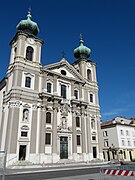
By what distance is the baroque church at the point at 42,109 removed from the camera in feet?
84.3

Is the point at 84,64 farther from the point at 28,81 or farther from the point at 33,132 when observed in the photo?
the point at 33,132

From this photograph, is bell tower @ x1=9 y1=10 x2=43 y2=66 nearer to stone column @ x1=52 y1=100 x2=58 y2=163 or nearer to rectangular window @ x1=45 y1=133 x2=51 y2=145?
stone column @ x1=52 y1=100 x2=58 y2=163

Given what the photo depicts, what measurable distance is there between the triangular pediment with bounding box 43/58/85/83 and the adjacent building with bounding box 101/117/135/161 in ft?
58.0

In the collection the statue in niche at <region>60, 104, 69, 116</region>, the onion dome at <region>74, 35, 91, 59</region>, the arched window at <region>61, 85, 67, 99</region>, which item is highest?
the onion dome at <region>74, 35, 91, 59</region>

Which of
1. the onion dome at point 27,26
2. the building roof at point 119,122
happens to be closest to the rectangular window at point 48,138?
the onion dome at point 27,26

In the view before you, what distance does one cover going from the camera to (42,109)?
93.8 feet

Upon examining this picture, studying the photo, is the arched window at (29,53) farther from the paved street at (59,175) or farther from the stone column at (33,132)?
the paved street at (59,175)

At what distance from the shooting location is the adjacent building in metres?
44.1

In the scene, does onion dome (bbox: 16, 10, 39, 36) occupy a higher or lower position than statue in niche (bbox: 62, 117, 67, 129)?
higher

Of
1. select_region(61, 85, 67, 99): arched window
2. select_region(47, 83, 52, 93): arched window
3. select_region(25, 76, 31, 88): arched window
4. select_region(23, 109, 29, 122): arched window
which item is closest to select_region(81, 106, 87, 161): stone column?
select_region(61, 85, 67, 99): arched window

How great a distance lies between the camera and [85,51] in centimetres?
4116

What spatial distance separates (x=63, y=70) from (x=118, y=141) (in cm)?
2332

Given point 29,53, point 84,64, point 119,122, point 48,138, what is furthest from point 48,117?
point 119,122

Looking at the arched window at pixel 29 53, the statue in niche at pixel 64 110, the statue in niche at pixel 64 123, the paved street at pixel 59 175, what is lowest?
the paved street at pixel 59 175
